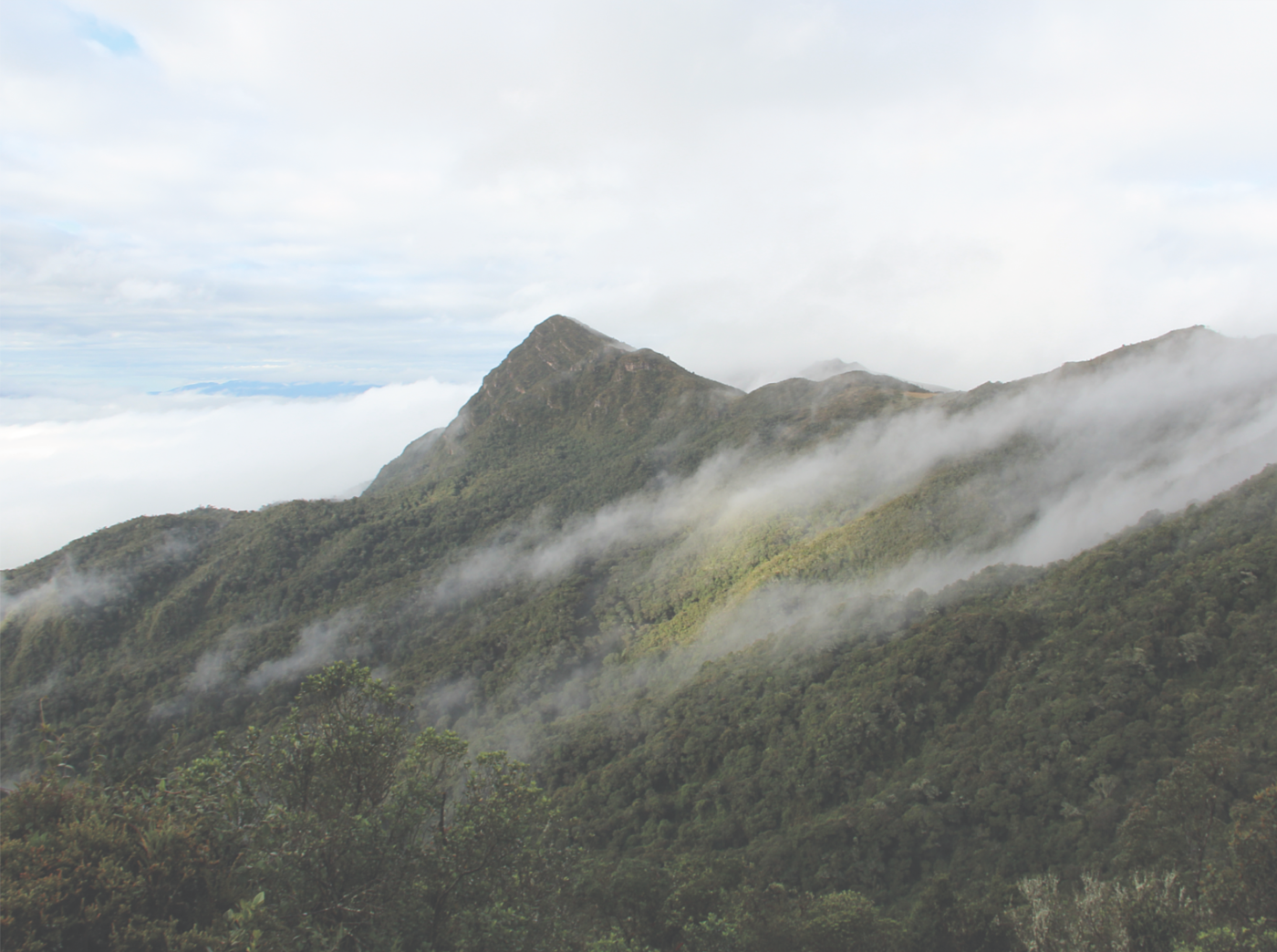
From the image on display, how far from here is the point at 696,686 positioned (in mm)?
84438

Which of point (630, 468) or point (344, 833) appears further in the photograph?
point (630, 468)

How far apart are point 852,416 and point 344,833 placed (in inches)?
5556

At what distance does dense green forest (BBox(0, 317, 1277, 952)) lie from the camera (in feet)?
53.4

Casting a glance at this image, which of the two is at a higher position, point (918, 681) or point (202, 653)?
point (202, 653)

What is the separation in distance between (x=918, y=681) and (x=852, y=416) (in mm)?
84917

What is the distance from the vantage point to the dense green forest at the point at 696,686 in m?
16.3

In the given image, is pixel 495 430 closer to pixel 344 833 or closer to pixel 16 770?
pixel 16 770

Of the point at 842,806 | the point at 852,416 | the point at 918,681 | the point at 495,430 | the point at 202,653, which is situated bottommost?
the point at 842,806

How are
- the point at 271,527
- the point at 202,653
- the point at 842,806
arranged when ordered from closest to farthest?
1. the point at 842,806
2. the point at 202,653
3. the point at 271,527

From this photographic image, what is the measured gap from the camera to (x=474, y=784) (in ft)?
61.0

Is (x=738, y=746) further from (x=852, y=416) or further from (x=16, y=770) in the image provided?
(x=16, y=770)

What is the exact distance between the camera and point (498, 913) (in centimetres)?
1636

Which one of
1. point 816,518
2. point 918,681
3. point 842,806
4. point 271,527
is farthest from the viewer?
point 271,527

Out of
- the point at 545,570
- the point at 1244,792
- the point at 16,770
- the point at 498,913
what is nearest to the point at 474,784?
the point at 498,913
